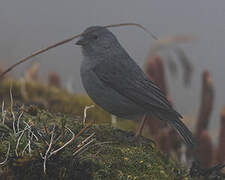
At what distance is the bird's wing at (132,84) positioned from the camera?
319 centimetres

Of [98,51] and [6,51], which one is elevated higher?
[98,51]

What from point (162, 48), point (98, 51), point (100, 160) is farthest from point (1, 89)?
point (100, 160)

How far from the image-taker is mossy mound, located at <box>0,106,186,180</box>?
6.04ft

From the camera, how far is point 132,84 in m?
3.33

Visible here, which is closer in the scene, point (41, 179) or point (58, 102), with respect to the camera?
point (41, 179)

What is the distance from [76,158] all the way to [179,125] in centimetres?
146

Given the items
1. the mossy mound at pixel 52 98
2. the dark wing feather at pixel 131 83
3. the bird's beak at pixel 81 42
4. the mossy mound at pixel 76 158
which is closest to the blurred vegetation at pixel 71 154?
the mossy mound at pixel 76 158

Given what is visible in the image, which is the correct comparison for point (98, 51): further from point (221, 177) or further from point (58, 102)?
point (221, 177)

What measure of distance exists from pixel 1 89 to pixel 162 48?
2.94 meters

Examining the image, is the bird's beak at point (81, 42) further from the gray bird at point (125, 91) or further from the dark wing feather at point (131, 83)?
the dark wing feather at point (131, 83)

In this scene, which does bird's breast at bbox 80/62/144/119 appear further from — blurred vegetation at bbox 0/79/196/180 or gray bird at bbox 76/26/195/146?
blurred vegetation at bbox 0/79/196/180

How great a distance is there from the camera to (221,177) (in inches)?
97.2

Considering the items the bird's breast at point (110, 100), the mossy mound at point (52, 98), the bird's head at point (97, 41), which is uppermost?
the bird's head at point (97, 41)

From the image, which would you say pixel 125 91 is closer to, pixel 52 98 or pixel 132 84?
pixel 132 84
